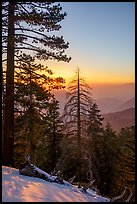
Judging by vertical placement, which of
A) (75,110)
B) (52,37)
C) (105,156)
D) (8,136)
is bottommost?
(105,156)

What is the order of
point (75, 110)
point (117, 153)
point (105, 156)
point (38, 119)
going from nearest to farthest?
point (38, 119) → point (75, 110) → point (105, 156) → point (117, 153)

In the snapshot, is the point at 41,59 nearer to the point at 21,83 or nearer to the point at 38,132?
the point at 21,83

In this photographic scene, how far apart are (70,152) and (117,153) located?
951 centimetres

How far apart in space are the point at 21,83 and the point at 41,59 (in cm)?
124

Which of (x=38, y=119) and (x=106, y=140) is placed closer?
(x=38, y=119)

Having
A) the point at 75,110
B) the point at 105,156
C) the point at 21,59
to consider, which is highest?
the point at 21,59

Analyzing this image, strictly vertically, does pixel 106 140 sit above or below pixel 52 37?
below

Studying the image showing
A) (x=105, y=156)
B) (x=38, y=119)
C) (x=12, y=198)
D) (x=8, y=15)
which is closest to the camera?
(x=12, y=198)

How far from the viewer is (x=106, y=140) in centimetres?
2834

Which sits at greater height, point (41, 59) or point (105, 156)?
point (41, 59)

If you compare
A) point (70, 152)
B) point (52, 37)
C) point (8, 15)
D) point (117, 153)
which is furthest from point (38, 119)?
point (117, 153)

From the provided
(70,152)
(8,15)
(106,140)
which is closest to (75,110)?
(70,152)

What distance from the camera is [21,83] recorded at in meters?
11.8

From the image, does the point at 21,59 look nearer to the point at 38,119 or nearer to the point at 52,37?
the point at 52,37
